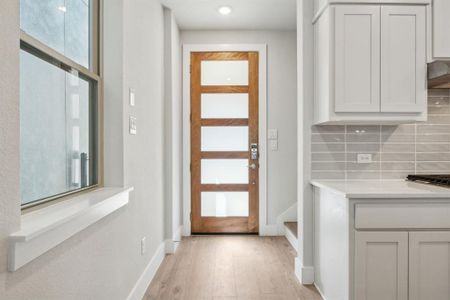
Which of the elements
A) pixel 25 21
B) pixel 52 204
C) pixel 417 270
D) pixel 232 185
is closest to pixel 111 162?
pixel 52 204

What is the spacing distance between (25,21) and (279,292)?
2.33 metres

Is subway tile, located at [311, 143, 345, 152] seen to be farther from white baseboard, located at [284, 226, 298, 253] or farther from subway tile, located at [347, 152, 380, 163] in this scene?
white baseboard, located at [284, 226, 298, 253]

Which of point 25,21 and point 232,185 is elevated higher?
point 25,21

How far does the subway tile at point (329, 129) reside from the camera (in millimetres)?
2648

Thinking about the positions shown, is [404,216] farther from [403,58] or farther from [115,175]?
[115,175]

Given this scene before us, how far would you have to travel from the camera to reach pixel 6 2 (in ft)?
3.07

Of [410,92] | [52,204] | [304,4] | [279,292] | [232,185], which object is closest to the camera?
[52,204]

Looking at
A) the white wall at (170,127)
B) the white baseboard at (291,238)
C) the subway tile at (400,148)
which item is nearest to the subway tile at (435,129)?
the subway tile at (400,148)

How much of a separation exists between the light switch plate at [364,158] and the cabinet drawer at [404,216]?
76cm

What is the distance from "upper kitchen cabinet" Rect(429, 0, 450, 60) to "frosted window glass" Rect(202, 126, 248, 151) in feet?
7.45

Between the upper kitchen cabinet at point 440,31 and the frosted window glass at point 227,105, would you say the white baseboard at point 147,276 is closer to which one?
the frosted window glass at point 227,105

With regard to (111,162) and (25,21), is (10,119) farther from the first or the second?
(111,162)

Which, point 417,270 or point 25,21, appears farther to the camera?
point 417,270

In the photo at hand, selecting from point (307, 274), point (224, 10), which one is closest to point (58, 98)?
point (307, 274)
